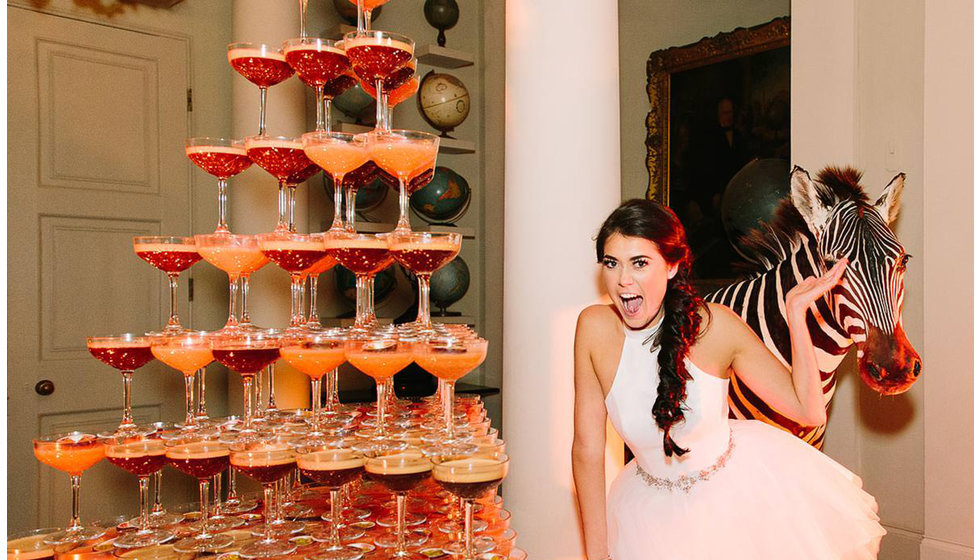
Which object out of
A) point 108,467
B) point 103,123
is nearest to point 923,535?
point 108,467

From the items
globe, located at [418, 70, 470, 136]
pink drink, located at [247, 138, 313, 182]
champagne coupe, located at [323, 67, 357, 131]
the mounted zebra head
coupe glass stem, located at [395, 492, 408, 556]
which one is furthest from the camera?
globe, located at [418, 70, 470, 136]

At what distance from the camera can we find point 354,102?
13.7ft

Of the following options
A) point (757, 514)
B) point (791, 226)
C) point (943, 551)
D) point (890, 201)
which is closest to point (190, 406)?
point (757, 514)

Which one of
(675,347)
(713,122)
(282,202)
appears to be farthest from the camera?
(713,122)

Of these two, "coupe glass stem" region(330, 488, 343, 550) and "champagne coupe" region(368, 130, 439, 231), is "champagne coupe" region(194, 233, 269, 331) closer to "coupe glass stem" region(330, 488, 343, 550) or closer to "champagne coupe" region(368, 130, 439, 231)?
"champagne coupe" region(368, 130, 439, 231)

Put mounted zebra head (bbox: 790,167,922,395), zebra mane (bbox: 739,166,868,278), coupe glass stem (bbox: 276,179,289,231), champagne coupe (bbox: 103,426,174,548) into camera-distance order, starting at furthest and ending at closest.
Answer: zebra mane (bbox: 739,166,868,278) → mounted zebra head (bbox: 790,167,922,395) → coupe glass stem (bbox: 276,179,289,231) → champagne coupe (bbox: 103,426,174,548)

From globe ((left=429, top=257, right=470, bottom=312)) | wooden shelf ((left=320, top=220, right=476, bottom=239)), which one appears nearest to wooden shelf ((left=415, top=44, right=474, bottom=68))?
wooden shelf ((left=320, top=220, right=476, bottom=239))

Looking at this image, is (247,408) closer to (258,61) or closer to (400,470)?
(400,470)

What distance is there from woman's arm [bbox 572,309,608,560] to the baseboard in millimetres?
1899

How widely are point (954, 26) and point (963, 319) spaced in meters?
1.33

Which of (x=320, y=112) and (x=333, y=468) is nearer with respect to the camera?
(x=333, y=468)

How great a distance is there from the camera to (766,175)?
4332 millimetres

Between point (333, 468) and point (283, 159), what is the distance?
34.6 inches

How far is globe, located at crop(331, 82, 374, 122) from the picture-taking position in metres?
4.15
